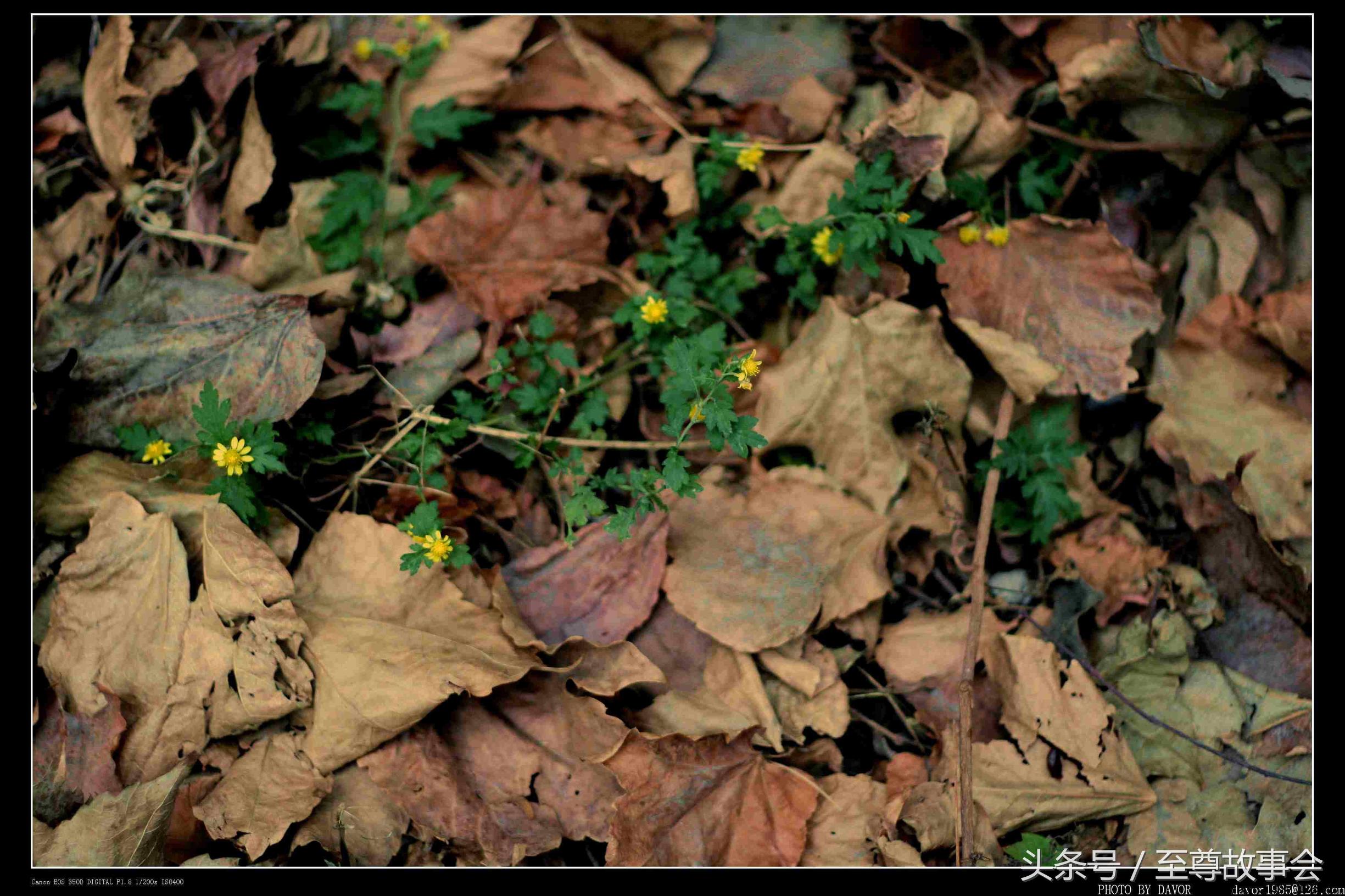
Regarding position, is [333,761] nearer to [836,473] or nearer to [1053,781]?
[836,473]

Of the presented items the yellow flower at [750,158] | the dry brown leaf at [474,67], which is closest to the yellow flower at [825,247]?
the yellow flower at [750,158]

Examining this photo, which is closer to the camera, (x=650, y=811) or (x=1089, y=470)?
(x=650, y=811)

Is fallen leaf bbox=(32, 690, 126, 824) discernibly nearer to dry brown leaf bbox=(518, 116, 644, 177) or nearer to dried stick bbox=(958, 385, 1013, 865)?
dry brown leaf bbox=(518, 116, 644, 177)

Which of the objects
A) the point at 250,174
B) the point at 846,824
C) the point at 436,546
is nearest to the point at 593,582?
the point at 436,546
